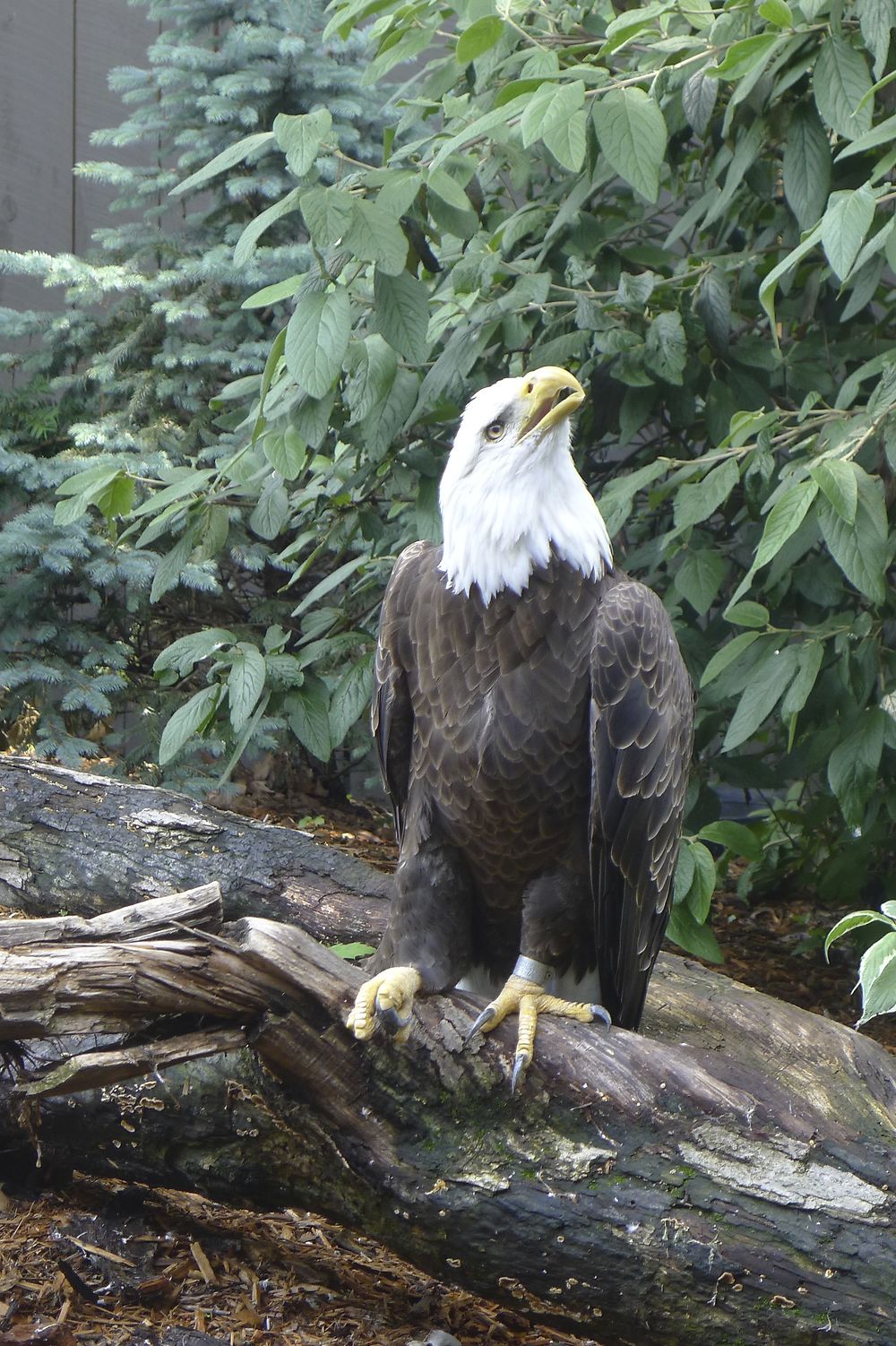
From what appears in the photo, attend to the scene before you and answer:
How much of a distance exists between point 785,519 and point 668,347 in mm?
916

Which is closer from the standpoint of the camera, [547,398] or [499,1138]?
[499,1138]

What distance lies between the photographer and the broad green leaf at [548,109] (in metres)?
2.17

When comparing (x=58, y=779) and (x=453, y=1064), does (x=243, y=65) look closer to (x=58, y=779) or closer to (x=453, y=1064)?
(x=58, y=779)

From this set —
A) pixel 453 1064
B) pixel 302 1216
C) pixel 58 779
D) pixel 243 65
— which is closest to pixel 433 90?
pixel 243 65

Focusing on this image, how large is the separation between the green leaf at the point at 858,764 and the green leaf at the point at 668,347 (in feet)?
2.97

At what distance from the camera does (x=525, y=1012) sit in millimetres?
2223

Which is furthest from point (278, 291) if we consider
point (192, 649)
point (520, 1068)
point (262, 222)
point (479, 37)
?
point (520, 1068)

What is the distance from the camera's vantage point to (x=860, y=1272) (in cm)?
184

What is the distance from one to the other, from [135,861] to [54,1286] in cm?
112

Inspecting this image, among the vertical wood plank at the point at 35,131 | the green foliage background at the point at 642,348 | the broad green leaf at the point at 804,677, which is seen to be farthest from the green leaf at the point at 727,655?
the vertical wood plank at the point at 35,131

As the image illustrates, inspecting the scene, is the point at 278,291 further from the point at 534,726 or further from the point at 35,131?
the point at 35,131

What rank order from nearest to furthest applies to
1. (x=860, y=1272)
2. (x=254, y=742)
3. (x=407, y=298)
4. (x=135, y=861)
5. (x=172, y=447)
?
(x=860, y=1272) < (x=407, y=298) < (x=135, y=861) < (x=254, y=742) < (x=172, y=447)

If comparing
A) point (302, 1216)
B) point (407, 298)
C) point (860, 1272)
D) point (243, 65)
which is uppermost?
point (243, 65)

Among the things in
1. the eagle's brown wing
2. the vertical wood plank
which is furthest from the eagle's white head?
the vertical wood plank
